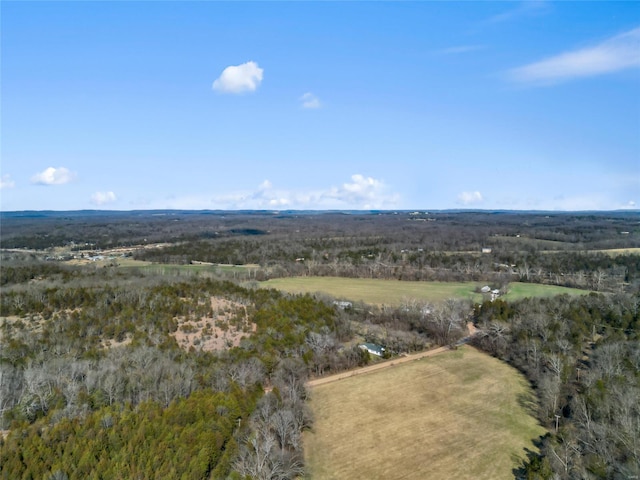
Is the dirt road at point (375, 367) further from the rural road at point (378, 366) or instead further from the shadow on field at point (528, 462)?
the shadow on field at point (528, 462)

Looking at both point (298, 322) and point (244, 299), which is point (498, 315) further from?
point (244, 299)

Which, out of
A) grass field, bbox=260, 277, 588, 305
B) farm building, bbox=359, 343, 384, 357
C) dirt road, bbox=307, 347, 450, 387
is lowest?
dirt road, bbox=307, 347, 450, 387

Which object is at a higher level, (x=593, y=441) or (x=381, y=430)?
(x=593, y=441)

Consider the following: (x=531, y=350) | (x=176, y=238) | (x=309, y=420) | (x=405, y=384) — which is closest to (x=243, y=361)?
(x=309, y=420)

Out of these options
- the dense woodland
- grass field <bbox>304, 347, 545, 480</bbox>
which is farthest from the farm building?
grass field <bbox>304, 347, 545, 480</bbox>

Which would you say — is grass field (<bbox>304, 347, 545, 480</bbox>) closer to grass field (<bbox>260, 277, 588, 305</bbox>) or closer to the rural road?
the rural road

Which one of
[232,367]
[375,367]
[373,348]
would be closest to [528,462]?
[375,367]

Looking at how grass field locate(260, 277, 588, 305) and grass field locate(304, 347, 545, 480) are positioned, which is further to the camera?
grass field locate(260, 277, 588, 305)
